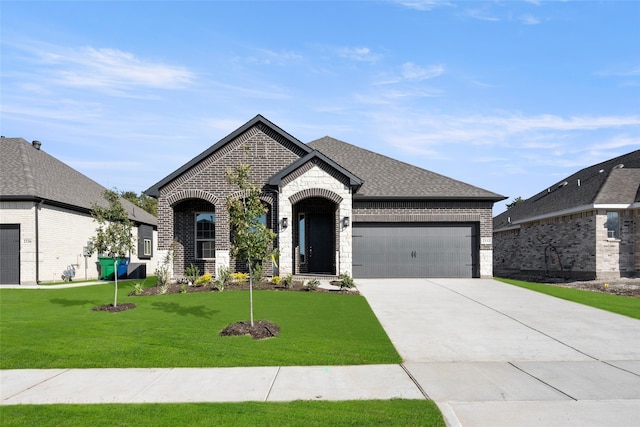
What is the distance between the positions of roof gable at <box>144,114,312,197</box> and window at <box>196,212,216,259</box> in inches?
84.3

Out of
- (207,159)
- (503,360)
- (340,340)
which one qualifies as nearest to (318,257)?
(207,159)

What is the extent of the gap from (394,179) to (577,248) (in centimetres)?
1169

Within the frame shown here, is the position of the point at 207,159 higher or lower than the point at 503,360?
higher

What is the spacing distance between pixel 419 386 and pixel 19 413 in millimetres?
5024

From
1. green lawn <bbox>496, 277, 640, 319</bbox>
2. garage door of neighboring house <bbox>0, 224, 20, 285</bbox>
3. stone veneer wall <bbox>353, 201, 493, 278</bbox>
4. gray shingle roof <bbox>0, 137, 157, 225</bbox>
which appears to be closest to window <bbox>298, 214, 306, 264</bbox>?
stone veneer wall <bbox>353, 201, 493, 278</bbox>

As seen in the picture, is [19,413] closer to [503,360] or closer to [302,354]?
[302,354]

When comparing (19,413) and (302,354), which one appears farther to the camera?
(302,354)

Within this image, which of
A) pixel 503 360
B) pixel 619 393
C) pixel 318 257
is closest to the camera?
pixel 619 393

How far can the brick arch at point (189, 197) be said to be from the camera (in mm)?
17875

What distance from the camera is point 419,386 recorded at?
5793mm

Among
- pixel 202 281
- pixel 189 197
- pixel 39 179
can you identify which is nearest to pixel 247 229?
pixel 202 281

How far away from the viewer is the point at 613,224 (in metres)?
21.8

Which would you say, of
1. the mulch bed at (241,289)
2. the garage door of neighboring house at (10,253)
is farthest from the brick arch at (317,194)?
the garage door of neighboring house at (10,253)

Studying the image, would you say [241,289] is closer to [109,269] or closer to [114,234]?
[114,234]
